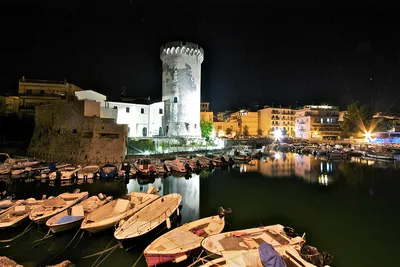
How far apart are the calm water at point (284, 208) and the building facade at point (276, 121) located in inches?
1617

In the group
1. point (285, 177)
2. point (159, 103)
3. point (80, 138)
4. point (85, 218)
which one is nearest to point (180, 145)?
point (159, 103)

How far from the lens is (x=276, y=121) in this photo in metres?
61.5

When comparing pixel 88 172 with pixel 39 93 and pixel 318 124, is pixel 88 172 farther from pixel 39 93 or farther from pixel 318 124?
pixel 318 124

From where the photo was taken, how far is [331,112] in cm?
5744

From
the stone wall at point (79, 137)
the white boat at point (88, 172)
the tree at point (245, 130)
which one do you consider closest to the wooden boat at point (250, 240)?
the white boat at point (88, 172)

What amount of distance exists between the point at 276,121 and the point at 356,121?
19404mm

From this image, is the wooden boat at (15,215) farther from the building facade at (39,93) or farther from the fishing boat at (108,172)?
the building facade at (39,93)

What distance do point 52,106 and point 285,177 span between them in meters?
24.1

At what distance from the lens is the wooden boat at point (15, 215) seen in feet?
24.4

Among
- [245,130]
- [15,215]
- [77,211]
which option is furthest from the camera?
[245,130]

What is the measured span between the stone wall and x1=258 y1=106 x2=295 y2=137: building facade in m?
48.2

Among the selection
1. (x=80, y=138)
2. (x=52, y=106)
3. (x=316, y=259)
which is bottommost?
(x=316, y=259)

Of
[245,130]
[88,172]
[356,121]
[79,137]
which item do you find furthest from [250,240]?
[245,130]

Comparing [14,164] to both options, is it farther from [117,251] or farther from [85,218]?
[117,251]
